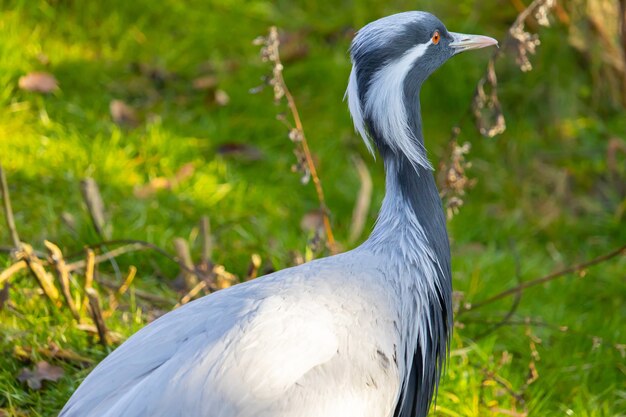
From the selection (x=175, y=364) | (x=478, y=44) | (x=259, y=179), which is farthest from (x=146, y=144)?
(x=175, y=364)

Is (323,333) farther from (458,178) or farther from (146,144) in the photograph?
(146,144)

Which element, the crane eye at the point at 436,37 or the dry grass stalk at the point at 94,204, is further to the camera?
the dry grass stalk at the point at 94,204

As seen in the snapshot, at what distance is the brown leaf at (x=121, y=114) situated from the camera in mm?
5023

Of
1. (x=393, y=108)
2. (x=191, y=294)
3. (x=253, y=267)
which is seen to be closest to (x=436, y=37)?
(x=393, y=108)

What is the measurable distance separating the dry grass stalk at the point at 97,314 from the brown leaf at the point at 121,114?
6.06 ft

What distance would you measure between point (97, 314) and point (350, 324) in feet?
3.32

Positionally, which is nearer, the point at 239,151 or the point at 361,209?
the point at 361,209

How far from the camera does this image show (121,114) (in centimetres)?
506

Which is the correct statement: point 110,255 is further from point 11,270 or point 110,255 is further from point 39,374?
point 39,374

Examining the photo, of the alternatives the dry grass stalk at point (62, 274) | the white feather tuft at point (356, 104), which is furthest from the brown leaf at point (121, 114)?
the white feather tuft at point (356, 104)

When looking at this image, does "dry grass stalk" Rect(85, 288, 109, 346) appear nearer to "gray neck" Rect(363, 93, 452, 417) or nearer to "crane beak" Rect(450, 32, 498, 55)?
"gray neck" Rect(363, 93, 452, 417)

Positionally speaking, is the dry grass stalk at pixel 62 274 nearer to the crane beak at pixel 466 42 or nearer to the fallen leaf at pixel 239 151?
the crane beak at pixel 466 42

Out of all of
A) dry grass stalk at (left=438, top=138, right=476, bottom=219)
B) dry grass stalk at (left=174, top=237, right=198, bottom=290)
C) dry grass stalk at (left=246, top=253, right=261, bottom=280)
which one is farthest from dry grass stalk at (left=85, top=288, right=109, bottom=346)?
dry grass stalk at (left=438, top=138, right=476, bottom=219)

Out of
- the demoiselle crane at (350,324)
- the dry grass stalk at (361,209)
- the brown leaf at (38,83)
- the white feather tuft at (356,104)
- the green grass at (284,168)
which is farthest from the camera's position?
the brown leaf at (38,83)
